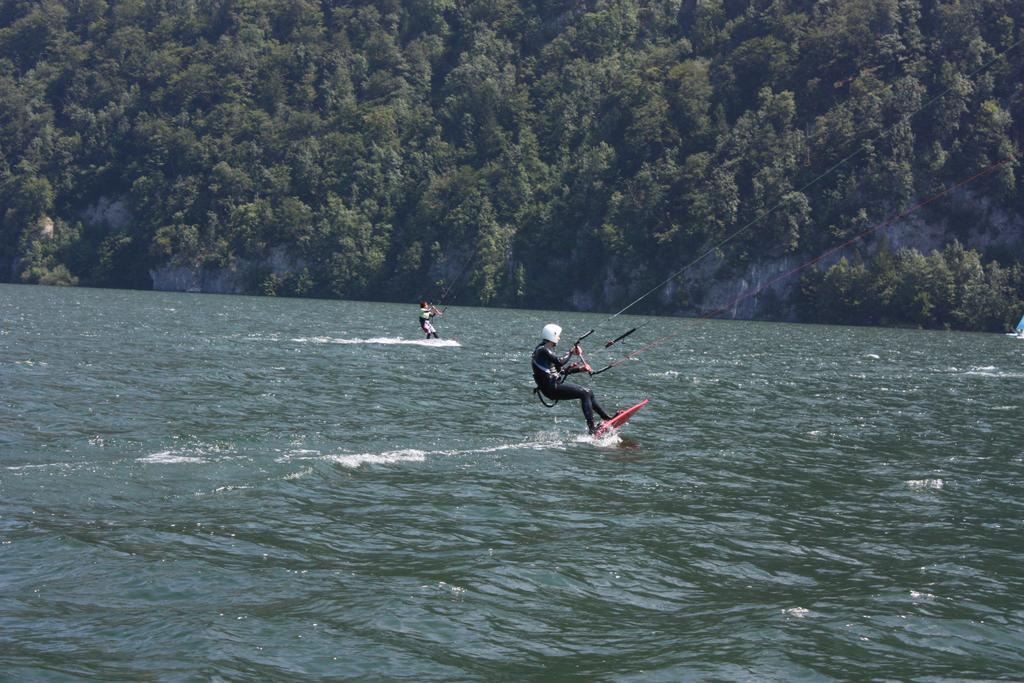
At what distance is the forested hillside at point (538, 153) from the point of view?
396ft

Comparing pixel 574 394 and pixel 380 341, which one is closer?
pixel 574 394

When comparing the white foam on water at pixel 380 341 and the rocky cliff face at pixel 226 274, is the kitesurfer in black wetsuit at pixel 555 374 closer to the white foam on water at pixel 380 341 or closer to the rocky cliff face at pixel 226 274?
the white foam on water at pixel 380 341

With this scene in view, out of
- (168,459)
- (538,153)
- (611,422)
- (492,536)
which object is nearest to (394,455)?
(168,459)

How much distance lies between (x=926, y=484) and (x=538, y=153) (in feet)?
473

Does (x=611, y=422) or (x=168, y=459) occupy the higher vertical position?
(x=611, y=422)

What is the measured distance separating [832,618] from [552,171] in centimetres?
14436

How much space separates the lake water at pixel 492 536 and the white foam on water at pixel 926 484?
13 cm

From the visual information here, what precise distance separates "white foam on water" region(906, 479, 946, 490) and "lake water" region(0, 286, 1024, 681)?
127mm

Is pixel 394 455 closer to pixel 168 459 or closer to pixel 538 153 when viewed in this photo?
pixel 168 459

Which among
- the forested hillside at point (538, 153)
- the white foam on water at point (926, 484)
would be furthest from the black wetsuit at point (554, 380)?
the forested hillside at point (538, 153)

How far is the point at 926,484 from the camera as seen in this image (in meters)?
20.0

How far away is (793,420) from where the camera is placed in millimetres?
28875

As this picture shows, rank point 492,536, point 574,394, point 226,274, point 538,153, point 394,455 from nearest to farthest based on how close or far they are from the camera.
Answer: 1. point 492,536
2. point 394,455
3. point 574,394
4. point 226,274
5. point 538,153

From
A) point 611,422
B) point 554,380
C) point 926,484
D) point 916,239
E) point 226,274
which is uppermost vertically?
→ point 916,239
